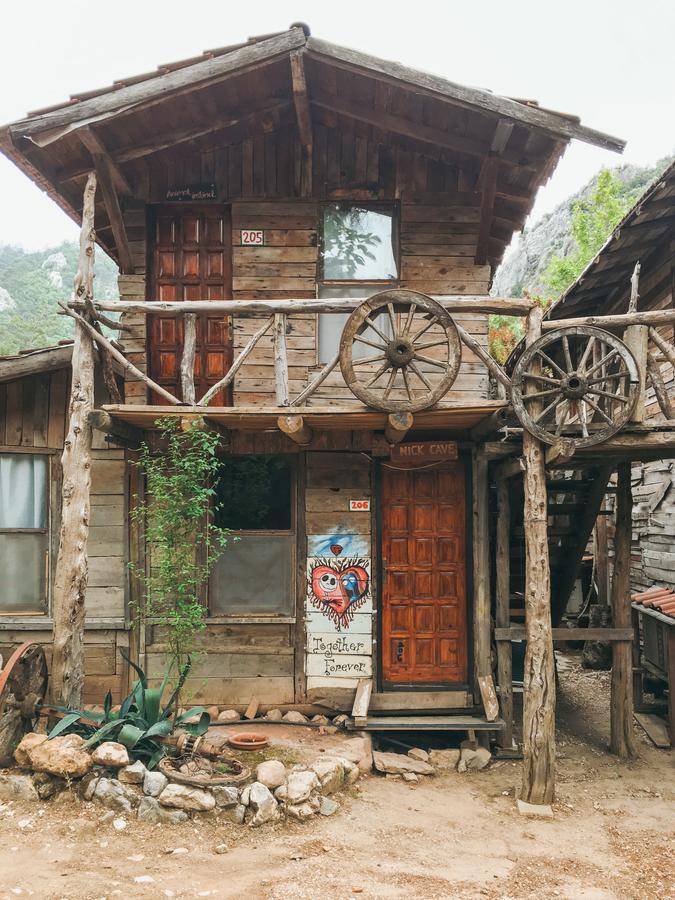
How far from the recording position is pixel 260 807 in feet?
18.9

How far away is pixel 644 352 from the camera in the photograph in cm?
673

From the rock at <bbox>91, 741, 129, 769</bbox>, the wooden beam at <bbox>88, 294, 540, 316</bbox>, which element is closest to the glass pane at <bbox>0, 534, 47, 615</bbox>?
the rock at <bbox>91, 741, 129, 769</bbox>

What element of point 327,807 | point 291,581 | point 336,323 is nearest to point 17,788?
point 327,807

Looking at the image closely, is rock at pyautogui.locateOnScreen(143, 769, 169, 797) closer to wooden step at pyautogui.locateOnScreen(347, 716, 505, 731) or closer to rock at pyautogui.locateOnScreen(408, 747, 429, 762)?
wooden step at pyautogui.locateOnScreen(347, 716, 505, 731)

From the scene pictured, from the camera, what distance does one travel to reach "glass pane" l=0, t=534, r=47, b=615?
835 cm

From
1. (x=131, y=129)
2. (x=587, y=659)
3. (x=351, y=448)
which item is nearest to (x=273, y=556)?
(x=351, y=448)

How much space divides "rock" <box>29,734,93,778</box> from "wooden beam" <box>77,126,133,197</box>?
20.2 feet

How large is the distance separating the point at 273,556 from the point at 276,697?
5.61 feet

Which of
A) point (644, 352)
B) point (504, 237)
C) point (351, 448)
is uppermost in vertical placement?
point (504, 237)

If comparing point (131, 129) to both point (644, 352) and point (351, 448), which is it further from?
point (644, 352)

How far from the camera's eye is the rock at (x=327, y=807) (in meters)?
6.06

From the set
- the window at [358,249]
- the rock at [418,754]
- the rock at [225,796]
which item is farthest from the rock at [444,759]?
the window at [358,249]

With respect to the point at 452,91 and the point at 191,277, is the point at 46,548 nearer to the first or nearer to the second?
the point at 191,277

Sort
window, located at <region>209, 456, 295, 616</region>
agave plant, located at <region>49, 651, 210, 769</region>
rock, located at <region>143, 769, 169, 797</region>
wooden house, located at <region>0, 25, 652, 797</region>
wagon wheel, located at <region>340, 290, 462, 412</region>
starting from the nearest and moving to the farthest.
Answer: rock, located at <region>143, 769, 169, 797</region> < agave plant, located at <region>49, 651, 210, 769</region> < wagon wheel, located at <region>340, 290, 462, 412</region> < wooden house, located at <region>0, 25, 652, 797</region> < window, located at <region>209, 456, 295, 616</region>
